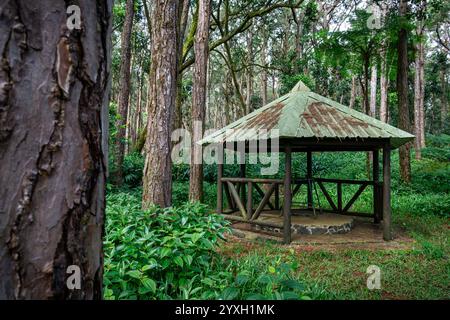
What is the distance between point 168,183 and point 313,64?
2529 cm

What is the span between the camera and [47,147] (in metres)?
1.06

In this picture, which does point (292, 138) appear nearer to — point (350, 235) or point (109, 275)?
point (350, 235)

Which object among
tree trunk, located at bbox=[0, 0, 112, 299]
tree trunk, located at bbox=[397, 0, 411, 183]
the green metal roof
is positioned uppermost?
tree trunk, located at bbox=[397, 0, 411, 183]

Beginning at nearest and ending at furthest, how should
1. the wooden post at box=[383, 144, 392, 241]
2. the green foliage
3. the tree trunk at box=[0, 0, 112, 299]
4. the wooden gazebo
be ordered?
the tree trunk at box=[0, 0, 112, 299], the green foliage, the wooden gazebo, the wooden post at box=[383, 144, 392, 241]

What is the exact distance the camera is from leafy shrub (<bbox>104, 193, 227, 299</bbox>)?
2859 mm

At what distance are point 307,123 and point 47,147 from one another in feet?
24.1

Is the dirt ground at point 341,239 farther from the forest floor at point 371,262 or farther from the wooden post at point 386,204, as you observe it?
the wooden post at point 386,204

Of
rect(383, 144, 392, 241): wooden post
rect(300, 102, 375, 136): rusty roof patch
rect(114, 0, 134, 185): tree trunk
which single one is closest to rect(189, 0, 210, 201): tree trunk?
rect(300, 102, 375, 136): rusty roof patch

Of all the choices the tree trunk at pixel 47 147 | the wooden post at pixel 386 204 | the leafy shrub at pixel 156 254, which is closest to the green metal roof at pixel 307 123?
the wooden post at pixel 386 204

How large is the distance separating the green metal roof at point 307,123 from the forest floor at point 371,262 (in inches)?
96.5

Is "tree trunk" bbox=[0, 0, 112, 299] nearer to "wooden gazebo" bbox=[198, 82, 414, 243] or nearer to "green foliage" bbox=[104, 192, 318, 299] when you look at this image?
"green foliage" bbox=[104, 192, 318, 299]

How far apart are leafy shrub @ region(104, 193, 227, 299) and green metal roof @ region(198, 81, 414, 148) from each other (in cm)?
403

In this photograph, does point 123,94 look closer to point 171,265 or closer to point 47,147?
point 171,265

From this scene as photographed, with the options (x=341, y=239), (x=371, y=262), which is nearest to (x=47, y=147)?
(x=371, y=262)
